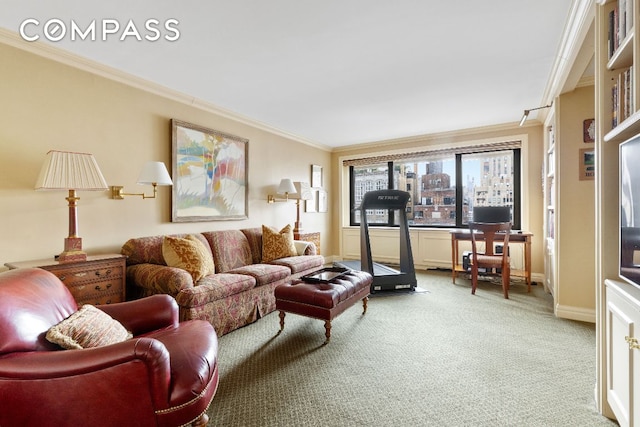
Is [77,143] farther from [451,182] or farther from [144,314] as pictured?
[451,182]

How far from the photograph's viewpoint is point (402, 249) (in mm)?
4266

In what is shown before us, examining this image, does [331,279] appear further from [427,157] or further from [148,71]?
[427,157]

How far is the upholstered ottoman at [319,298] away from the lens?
248cm

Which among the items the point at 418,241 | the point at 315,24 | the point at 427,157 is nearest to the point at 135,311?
the point at 315,24

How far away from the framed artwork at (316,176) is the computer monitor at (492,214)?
9.60ft

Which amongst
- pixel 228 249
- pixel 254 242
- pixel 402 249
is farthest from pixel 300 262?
pixel 402 249

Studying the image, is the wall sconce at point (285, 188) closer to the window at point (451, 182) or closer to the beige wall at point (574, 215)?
the window at point (451, 182)

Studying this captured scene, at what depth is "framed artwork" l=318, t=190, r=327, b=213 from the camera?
602cm

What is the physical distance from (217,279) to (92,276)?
97cm

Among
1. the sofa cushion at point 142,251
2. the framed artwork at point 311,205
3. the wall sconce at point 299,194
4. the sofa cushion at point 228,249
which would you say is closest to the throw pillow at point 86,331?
the sofa cushion at point 142,251

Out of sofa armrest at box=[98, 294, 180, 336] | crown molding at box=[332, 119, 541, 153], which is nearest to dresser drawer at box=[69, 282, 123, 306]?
sofa armrest at box=[98, 294, 180, 336]

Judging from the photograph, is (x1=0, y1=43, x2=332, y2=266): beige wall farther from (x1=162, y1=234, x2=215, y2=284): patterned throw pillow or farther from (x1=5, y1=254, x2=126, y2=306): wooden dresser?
(x1=162, y1=234, x2=215, y2=284): patterned throw pillow

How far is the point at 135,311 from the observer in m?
1.77

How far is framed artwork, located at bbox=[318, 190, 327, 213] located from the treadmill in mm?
1939
